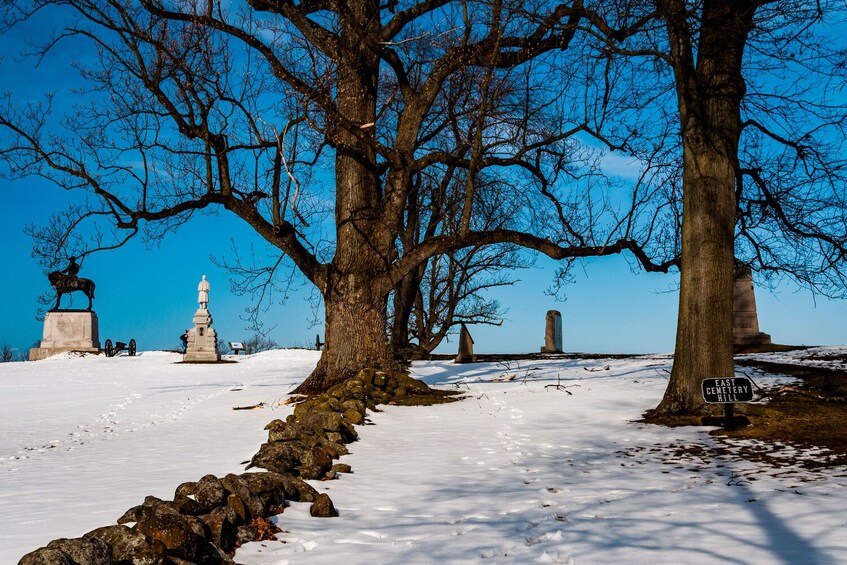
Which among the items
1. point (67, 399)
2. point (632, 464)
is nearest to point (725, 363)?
point (632, 464)

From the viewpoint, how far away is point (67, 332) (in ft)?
112

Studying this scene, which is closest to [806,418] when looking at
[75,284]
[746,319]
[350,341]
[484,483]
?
[484,483]

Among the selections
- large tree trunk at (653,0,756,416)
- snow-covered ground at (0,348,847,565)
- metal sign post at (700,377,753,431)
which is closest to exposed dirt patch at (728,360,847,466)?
metal sign post at (700,377,753,431)

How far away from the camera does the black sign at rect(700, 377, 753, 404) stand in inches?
337

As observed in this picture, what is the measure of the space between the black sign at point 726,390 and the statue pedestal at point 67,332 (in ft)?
105

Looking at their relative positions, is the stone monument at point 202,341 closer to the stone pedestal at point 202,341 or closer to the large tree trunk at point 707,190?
the stone pedestal at point 202,341

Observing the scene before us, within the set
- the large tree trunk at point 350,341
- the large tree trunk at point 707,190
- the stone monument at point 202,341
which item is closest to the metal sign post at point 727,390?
the large tree trunk at point 707,190

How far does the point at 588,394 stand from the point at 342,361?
4666mm

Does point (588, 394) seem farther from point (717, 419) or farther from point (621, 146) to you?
point (621, 146)

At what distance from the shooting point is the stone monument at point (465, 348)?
71.4 feet

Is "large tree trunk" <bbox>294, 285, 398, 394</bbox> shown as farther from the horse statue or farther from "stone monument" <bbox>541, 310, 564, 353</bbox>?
the horse statue

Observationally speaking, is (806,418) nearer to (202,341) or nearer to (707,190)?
(707,190)

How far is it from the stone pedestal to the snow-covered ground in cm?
1575

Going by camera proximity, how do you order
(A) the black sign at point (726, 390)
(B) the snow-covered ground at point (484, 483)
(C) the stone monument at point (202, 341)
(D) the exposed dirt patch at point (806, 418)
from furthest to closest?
(C) the stone monument at point (202, 341)
(A) the black sign at point (726, 390)
(D) the exposed dirt patch at point (806, 418)
(B) the snow-covered ground at point (484, 483)
